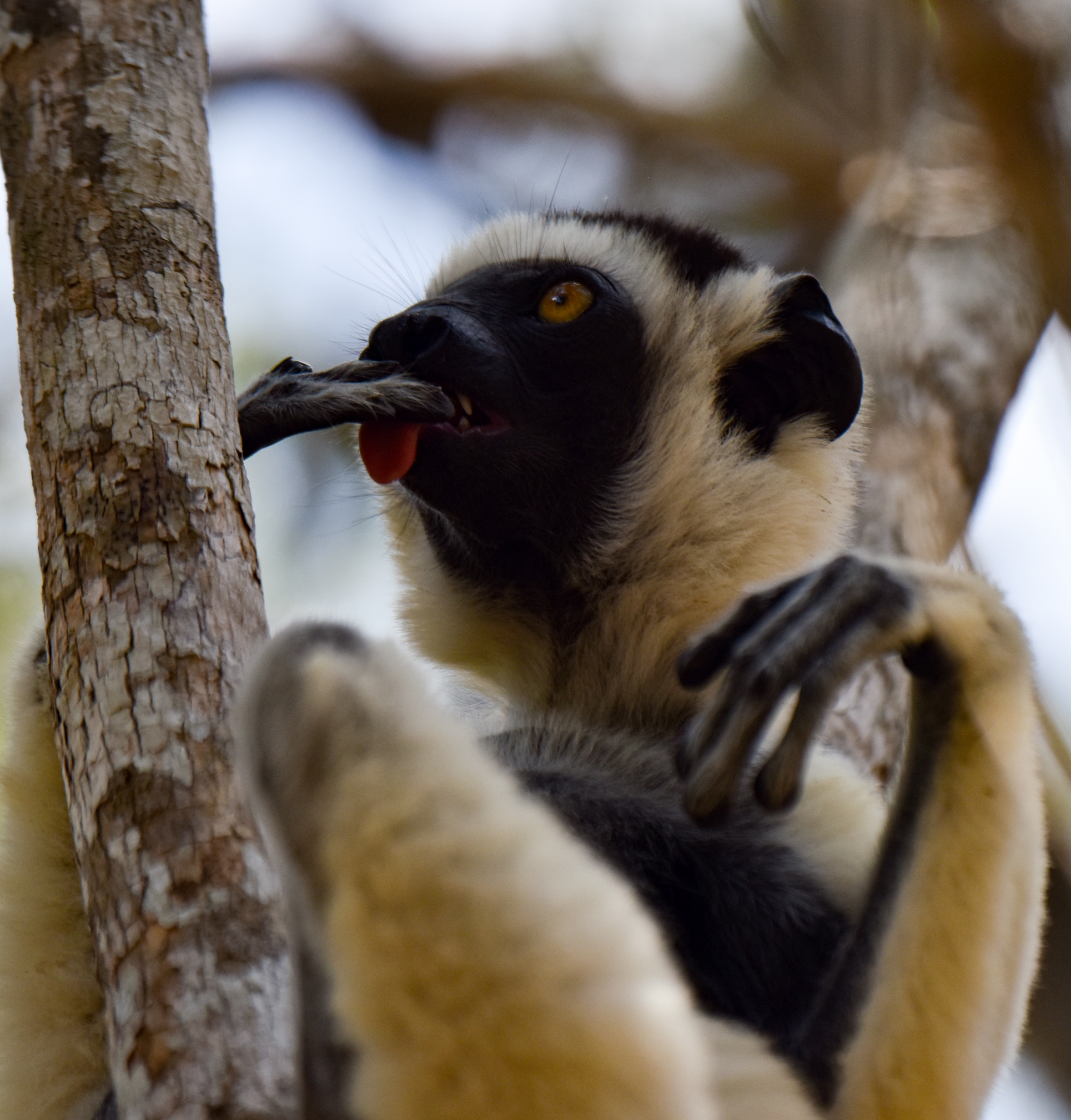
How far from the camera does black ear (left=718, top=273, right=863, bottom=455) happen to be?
338cm

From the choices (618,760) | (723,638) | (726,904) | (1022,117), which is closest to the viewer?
(723,638)

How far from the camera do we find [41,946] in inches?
120

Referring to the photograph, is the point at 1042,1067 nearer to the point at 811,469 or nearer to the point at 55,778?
the point at 811,469

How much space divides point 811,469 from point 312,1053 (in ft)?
6.67

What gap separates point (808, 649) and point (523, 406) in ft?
4.39

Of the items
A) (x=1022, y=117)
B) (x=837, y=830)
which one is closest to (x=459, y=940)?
(x=837, y=830)

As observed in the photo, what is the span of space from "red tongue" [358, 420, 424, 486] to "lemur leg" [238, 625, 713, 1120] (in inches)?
49.6

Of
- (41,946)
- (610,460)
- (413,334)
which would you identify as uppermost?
(413,334)

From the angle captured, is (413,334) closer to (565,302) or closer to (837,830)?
(565,302)

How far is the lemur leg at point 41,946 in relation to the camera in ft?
9.84

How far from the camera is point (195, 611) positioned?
2.34 metres

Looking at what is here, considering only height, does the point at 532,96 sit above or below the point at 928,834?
above

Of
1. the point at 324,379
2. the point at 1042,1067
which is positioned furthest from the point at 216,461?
the point at 1042,1067

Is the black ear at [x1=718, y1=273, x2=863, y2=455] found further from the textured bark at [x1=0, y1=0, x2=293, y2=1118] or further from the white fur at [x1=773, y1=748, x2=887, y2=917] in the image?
the textured bark at [x1=0, y1=0, x2=293, y2=1118]
